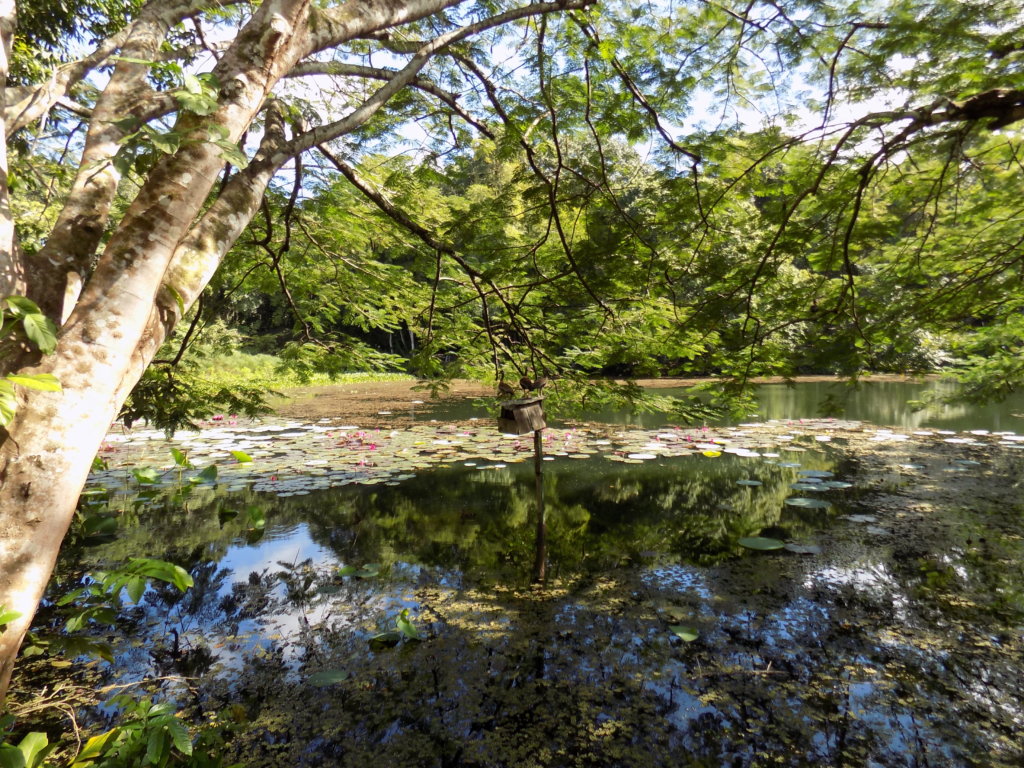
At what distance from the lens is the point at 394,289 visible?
13.1 feet

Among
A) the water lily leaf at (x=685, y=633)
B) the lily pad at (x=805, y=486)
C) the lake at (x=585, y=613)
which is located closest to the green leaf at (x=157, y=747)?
the lake at (x=585, y=613)

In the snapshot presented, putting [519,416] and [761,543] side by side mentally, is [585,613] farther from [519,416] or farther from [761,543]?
[761,543]

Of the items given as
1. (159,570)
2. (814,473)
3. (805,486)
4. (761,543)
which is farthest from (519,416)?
(814,473)

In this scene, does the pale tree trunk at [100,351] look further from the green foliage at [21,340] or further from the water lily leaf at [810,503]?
the water lily leaf at [810,503]

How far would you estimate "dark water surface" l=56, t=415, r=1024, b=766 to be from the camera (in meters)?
2.21

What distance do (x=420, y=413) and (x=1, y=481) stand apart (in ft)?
35.1

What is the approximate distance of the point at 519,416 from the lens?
9.84 ft

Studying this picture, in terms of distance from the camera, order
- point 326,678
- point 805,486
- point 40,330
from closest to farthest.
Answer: point 40,330
point 326,678
point 805,486

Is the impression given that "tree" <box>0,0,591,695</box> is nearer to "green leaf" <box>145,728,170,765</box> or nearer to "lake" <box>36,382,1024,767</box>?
"green leaf" <box>145,728,170,765</box>

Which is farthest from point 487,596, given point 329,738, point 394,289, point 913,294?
point 913,294

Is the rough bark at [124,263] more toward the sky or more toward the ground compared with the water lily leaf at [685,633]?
more toward the sky

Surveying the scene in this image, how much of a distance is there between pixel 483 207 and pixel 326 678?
2779 millimetres

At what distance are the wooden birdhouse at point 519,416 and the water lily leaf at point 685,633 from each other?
1412 millimetres

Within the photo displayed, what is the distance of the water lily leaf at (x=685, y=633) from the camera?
2871 millimetres
